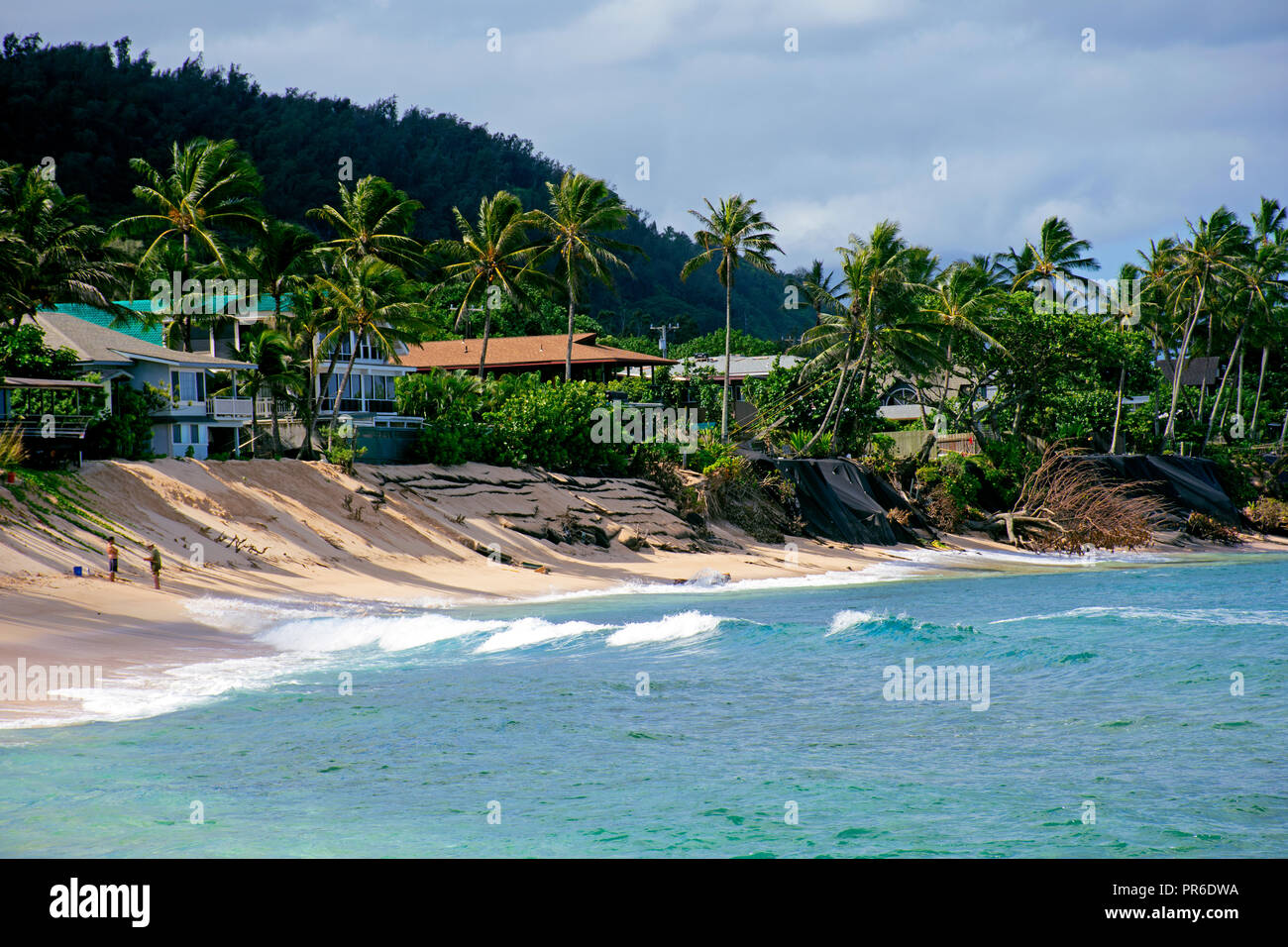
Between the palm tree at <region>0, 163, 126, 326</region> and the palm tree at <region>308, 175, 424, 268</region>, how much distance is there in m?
8.48

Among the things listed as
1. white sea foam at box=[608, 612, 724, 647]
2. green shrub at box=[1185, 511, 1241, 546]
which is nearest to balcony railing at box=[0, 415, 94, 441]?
white sea foam at box=[608, 612, 724, 647]

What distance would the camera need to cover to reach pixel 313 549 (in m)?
28.5

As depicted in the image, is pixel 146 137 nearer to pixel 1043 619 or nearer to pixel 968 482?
pixel 968 482

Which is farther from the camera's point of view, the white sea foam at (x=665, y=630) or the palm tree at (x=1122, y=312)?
the palm tree at (x=1122, y=312)

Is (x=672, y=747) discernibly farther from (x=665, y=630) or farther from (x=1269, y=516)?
(x=1269, y=516)

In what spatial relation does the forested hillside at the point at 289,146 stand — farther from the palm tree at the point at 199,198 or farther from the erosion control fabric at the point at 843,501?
the erosion control fabric at the point at 843,501

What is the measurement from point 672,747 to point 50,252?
3304 centimetres

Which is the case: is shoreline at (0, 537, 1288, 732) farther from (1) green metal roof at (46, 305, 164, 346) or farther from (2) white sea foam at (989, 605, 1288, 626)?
(1) green metal roof at (46, 305, 164, 346)

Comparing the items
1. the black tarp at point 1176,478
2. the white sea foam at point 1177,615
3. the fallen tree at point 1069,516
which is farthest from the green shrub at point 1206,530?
the white sea foam at point 1177,615

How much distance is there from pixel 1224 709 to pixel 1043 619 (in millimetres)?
8259

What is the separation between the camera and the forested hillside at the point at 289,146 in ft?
272

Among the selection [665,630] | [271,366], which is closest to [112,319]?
[271,366]

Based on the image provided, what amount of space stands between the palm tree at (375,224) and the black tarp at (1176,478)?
103 ft
